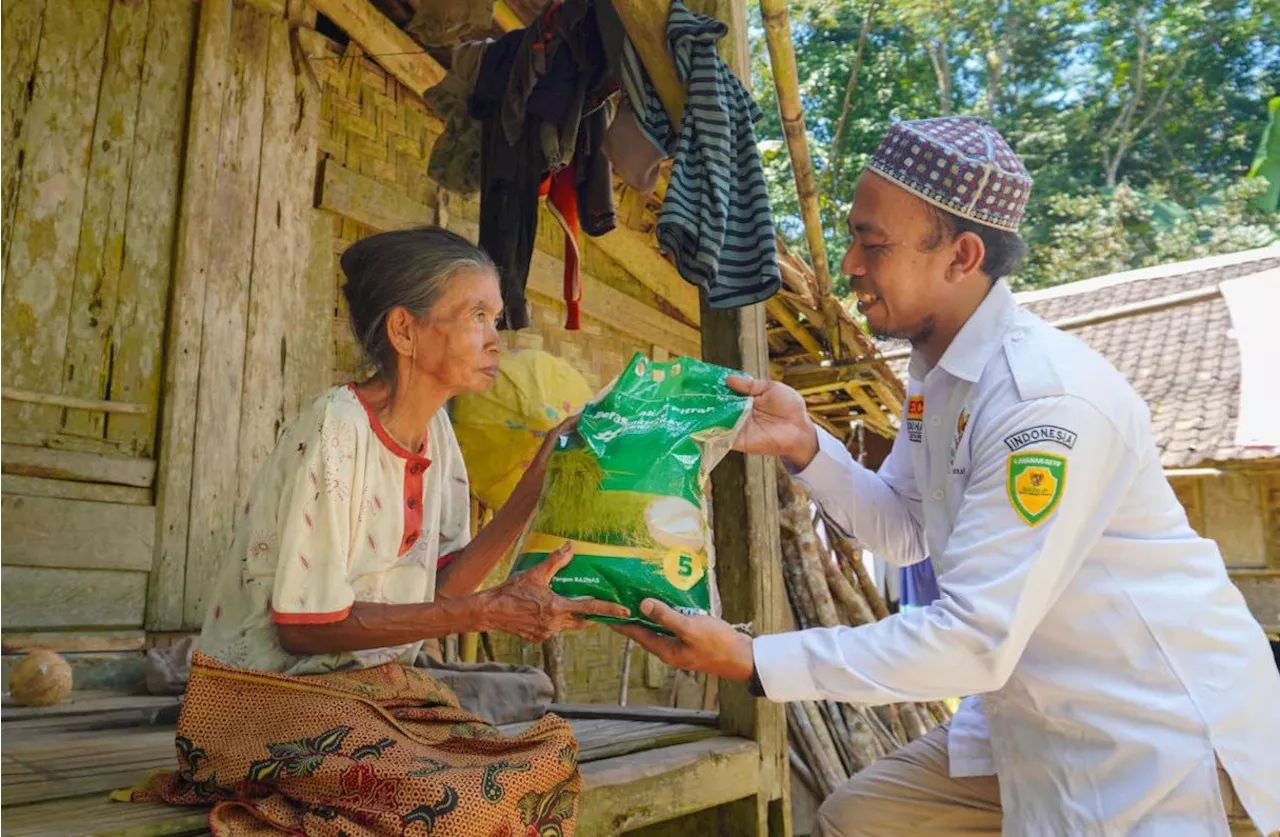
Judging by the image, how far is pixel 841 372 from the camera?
8.08 m

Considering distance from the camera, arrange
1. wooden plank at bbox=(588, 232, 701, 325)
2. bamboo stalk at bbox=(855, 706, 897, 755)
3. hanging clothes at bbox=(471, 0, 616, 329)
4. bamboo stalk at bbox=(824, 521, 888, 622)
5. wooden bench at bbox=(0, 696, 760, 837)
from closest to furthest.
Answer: wooden bench at bbox=(0, 696, 760, 837) → hanging clothes at bbox=(471, 0, 616, 329) → bamboo stalk at bbox=(855, 706, 897, 755) → wooden plank at bbox=(588, 232, 701, 325) → bamboo stalk at bbox=(824, 521, 888, 622)

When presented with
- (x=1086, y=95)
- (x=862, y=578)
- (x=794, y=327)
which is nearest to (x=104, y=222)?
(x=794, y=327)

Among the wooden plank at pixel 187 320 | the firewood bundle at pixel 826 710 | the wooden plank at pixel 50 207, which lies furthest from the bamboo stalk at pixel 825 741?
the wooden plank at pixel 50 207

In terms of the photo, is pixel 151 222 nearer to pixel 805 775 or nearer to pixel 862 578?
pixel 805 775

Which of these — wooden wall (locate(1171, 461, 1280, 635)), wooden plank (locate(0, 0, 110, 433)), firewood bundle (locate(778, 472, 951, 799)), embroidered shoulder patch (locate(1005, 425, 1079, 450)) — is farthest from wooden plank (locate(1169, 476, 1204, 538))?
wooden plank (locate(0, 0, 110, 433))

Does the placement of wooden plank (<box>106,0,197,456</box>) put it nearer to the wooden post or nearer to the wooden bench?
the wooden bench

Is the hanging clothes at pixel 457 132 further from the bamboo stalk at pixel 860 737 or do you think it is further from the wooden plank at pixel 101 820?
the bamboo stalk at pixel 860 737

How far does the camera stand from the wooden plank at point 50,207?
3262 mm

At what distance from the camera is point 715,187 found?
2.60 meters

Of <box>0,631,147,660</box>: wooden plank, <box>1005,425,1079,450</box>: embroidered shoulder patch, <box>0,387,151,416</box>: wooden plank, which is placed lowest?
<box>0,631,147,660</box>: wooden plank

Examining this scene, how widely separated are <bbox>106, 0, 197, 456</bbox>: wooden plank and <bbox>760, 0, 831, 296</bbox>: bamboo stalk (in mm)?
2226

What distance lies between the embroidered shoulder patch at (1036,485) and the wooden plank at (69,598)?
9.89 ft

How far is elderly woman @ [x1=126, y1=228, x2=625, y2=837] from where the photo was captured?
5.52ft

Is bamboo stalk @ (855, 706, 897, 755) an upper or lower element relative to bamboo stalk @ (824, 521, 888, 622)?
lower
